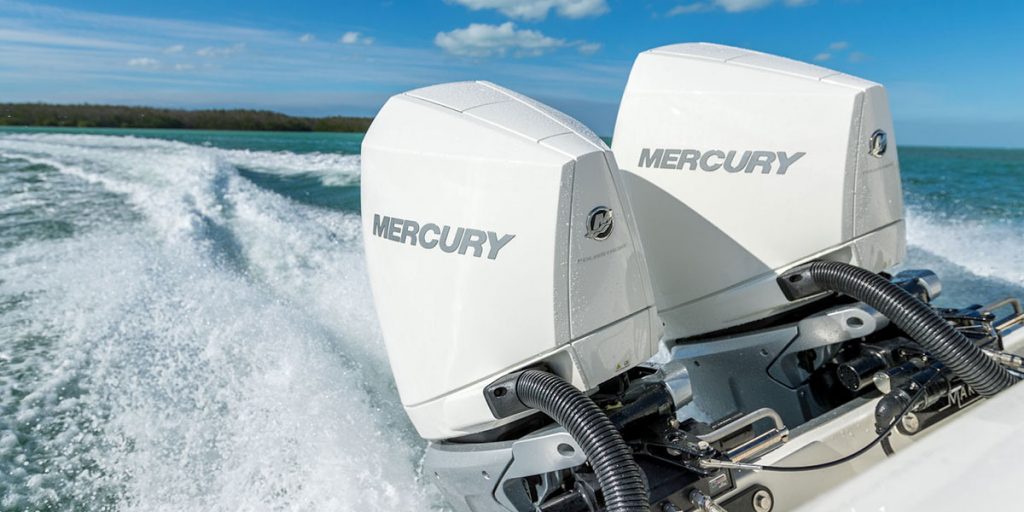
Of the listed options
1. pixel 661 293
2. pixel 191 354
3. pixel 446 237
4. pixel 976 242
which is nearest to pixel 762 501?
pixel 661 293

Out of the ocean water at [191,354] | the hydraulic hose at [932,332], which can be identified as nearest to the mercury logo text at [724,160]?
the hydraulic hose at [932,332]

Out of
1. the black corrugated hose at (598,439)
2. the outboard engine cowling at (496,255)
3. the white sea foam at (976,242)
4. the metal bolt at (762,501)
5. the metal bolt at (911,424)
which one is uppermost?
the outboard engine cowling at (496,255)

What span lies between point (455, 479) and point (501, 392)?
0.26 meters

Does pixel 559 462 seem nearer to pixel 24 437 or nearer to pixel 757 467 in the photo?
pixel 757 467

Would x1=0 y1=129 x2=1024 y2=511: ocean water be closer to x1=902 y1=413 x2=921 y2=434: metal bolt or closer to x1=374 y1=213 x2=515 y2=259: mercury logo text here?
x1=374 y1=213 x2=515 y2=259: mercury logo text

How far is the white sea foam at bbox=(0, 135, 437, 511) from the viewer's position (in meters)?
2.13

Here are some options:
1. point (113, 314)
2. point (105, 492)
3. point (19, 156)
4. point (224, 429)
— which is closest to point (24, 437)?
point (105, 492)

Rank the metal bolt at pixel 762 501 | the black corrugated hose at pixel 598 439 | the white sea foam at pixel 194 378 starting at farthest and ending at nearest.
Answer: the white sea foam at pixel 194 378
the metal bolt at pixel 762 501
the black corrugated hose at pixel 598 439

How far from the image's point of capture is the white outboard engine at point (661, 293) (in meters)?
1.40

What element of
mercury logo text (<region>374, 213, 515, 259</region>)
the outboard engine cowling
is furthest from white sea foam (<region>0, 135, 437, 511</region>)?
mercury logo text (<region>374, 213, 515, 259</region>)

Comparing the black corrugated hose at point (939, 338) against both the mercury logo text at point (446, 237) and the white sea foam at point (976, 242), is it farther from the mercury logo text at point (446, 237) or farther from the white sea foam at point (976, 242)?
the white sea foam at point (976, 242)

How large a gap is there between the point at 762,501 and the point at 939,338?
57cm

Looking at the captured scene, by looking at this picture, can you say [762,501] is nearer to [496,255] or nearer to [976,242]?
[496,255]

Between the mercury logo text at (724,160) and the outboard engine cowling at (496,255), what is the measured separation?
1.71 ft
